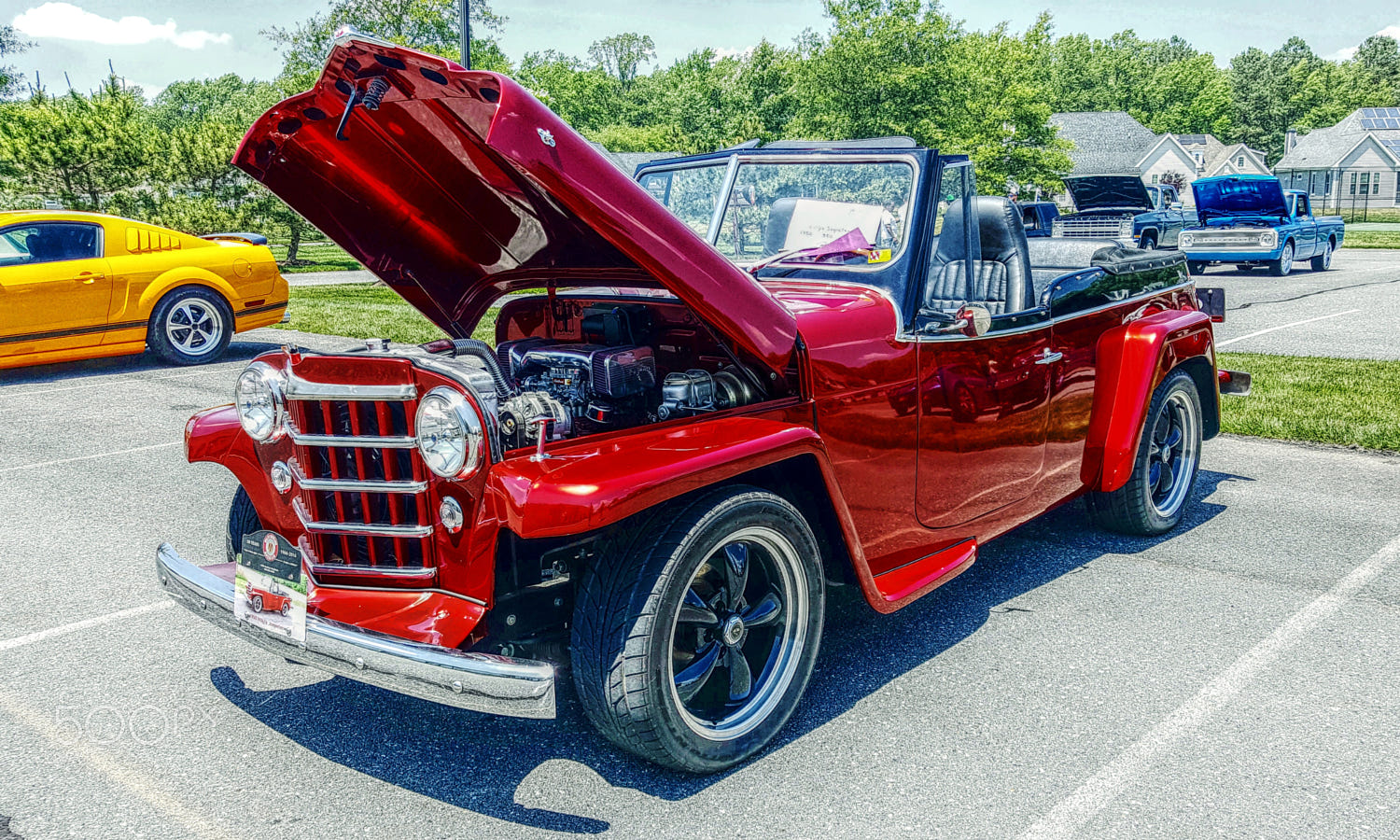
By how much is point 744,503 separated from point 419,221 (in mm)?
1687

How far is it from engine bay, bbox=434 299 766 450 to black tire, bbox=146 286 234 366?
802cm

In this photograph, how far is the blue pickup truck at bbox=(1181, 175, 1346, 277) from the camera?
62.7 feet

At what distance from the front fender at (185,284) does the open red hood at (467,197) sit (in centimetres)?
731

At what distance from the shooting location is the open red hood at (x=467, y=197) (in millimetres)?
2561

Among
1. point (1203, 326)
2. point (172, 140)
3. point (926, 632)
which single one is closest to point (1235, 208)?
point (1203, 326)

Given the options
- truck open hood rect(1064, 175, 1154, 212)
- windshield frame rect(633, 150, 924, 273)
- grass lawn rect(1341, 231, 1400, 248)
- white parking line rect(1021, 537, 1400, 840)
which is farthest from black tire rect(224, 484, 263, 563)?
grass lawn rect(1341, 231, 1400, 248)

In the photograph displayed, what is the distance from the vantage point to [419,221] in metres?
3.65

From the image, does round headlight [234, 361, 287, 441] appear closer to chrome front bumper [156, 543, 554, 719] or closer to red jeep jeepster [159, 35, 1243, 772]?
red jeep jeepster [159, 35, 1243, 772]

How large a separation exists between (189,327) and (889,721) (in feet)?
31.3

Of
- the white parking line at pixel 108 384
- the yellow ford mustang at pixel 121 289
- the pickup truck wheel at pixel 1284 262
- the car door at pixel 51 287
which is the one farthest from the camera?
the pickup truck wheel at pixel 1284 262

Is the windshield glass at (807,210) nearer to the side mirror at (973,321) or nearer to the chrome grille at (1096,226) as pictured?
the side mirror at (973,321)

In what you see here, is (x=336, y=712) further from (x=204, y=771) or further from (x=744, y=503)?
(x=744, y=503)

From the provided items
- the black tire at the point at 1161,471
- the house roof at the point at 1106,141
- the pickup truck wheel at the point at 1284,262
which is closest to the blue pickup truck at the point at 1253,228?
the pickup truck wheel at the point at 1284,262

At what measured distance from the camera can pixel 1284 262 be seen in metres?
19.4
